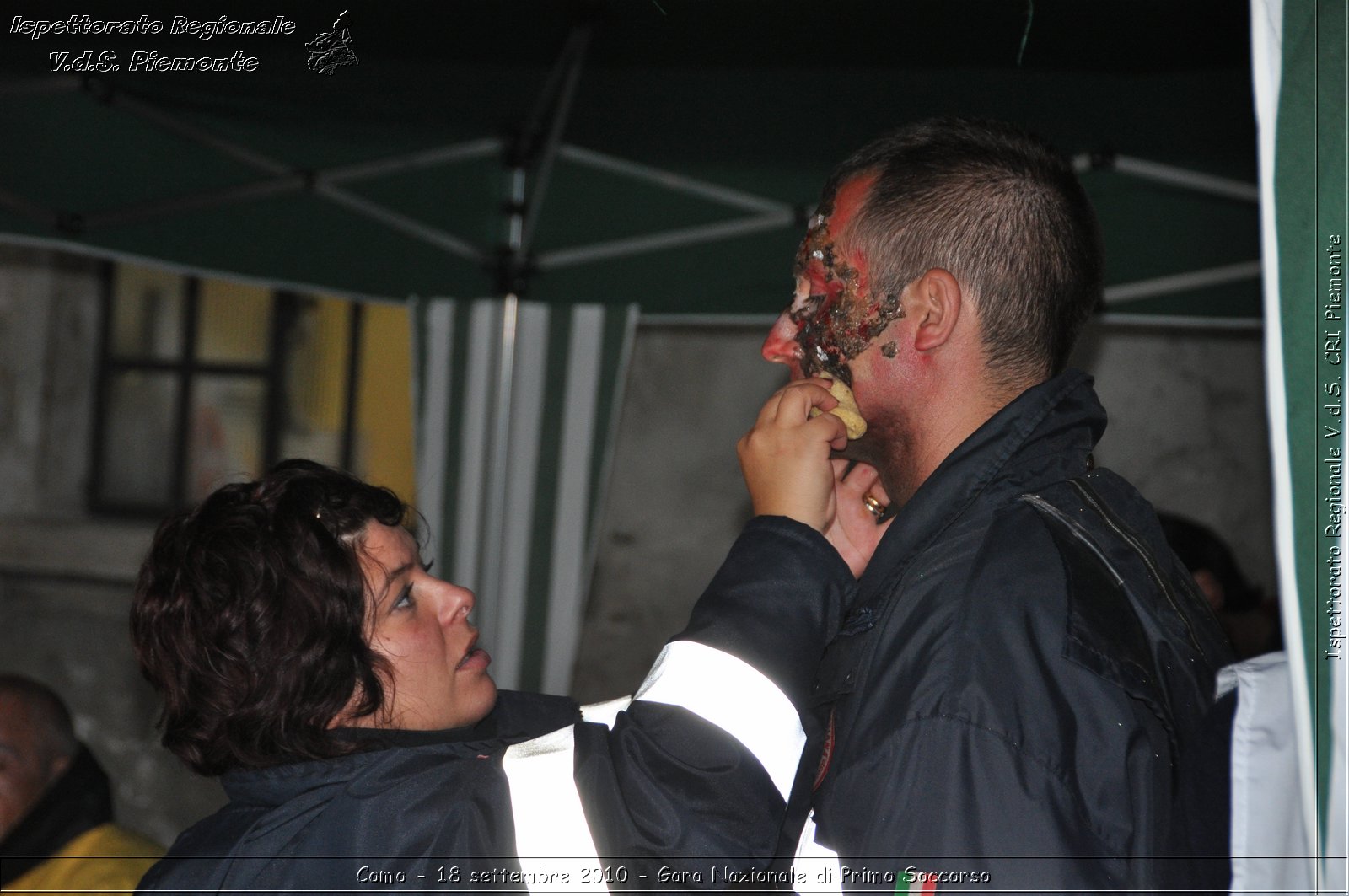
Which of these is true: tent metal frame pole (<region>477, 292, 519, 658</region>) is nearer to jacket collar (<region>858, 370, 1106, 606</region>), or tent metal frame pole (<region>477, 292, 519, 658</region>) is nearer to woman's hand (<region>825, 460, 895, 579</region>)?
woman's hand (<region>825, 460, 895, 579</region>)

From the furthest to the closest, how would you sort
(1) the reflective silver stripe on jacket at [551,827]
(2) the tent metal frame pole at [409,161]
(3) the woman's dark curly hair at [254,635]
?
(2) the tent metal frame pole at [409,161] → (3) the woman's dark curly hair at [254,635] → (1) the reflective silver stripe on jacket at [551,827]

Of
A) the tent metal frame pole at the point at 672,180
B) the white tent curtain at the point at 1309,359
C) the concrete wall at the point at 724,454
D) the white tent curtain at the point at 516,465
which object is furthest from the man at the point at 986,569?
the concrete wall at the point at 724,454

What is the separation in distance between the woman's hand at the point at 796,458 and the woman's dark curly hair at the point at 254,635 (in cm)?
69

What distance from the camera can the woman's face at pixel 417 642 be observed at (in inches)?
66.0

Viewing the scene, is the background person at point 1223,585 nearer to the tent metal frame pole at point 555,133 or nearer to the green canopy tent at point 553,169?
the green canopy tent at point 553,169

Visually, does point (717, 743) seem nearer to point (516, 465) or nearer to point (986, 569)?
point (986, 569)

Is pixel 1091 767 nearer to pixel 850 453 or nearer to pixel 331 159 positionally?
pixel 850 453

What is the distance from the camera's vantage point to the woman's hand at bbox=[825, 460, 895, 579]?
1.63 meters

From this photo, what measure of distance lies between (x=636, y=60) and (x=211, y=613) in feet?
7.00

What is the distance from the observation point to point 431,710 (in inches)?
66.4

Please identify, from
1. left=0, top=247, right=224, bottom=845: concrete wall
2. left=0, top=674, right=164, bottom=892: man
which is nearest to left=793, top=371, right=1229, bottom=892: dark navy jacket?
left=0, top=674, right=164, bottom=892: man

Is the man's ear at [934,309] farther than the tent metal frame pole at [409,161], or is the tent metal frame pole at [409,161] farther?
the tent metal frame pole at [409,161]

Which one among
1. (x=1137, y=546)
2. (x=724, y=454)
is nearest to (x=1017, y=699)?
(x=1137, y=546)

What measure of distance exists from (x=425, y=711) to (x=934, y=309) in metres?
1.01
